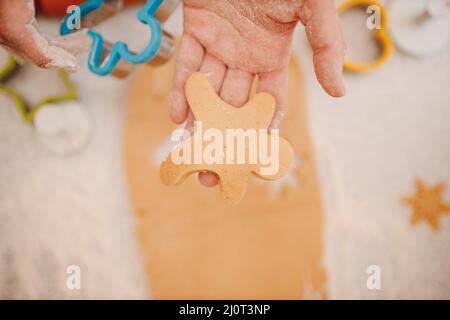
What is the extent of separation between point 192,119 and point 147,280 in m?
0.50

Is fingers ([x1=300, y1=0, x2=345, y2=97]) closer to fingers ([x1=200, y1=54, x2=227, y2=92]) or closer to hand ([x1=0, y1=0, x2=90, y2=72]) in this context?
fingers ([x1=200, y1=54, x2=227, y2=92])

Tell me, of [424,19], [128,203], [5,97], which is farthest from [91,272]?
[424,19]

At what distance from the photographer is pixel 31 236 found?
1.11 metres

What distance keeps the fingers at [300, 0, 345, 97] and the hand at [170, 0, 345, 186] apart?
0.06 m

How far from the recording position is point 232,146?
75 centimetres

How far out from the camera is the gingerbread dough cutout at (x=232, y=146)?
754 mm

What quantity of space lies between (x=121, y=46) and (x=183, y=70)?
14 cm

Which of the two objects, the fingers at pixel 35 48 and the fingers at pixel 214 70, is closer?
the fingers at pixel 35 48

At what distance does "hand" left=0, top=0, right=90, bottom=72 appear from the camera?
688 millimetres

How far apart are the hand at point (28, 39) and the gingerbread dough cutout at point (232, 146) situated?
239 mm

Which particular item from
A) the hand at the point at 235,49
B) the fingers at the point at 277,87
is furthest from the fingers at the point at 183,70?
the fingers at the point at 277,87

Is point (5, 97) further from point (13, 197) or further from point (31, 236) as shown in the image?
point (31, 236)

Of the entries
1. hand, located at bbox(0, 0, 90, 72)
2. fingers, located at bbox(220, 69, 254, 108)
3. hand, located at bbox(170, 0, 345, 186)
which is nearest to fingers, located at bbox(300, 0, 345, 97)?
hand, located at bbox(170, 0, 345, 186)

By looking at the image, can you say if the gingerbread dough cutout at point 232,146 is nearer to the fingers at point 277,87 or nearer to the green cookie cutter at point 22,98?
the fingers at point 277,87
